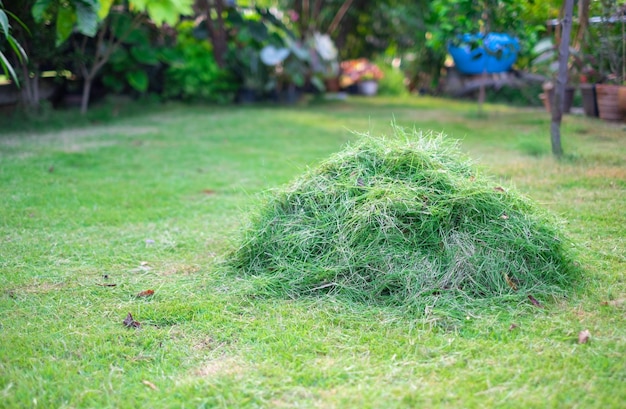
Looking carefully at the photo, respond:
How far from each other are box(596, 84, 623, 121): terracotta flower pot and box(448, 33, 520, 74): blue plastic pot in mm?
1005

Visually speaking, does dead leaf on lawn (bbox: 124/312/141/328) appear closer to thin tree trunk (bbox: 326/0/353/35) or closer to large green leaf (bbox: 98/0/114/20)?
large green leaf (bbox: 98/0/114/20)

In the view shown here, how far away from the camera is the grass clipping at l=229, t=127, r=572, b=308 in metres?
2.56

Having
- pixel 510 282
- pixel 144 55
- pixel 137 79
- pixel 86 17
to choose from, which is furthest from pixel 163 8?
pixel 510 282

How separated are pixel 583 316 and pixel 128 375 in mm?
1642

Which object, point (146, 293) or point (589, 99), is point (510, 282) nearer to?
point (146, 293)

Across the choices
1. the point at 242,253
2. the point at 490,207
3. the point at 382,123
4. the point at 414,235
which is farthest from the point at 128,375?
the point at 382,123

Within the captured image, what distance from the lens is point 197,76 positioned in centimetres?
994

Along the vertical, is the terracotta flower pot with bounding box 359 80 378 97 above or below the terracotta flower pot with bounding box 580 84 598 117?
above

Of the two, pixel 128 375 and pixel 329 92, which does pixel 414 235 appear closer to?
pixel 128 375

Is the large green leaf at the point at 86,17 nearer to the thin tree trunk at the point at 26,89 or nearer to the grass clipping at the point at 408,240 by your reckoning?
the thin tree trunk at the point at 26,89

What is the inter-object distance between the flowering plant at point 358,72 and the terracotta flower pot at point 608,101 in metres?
6.14

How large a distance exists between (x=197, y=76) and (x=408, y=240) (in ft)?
26.0

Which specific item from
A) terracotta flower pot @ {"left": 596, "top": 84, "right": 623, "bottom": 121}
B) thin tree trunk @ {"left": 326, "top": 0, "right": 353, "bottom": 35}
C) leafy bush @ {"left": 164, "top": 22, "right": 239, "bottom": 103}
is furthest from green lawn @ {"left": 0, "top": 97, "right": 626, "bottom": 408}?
thin tree trunk @ {"left": 326, "top": 0, "right": 353, "bottom": 35}

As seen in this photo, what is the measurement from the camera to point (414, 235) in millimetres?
2652
